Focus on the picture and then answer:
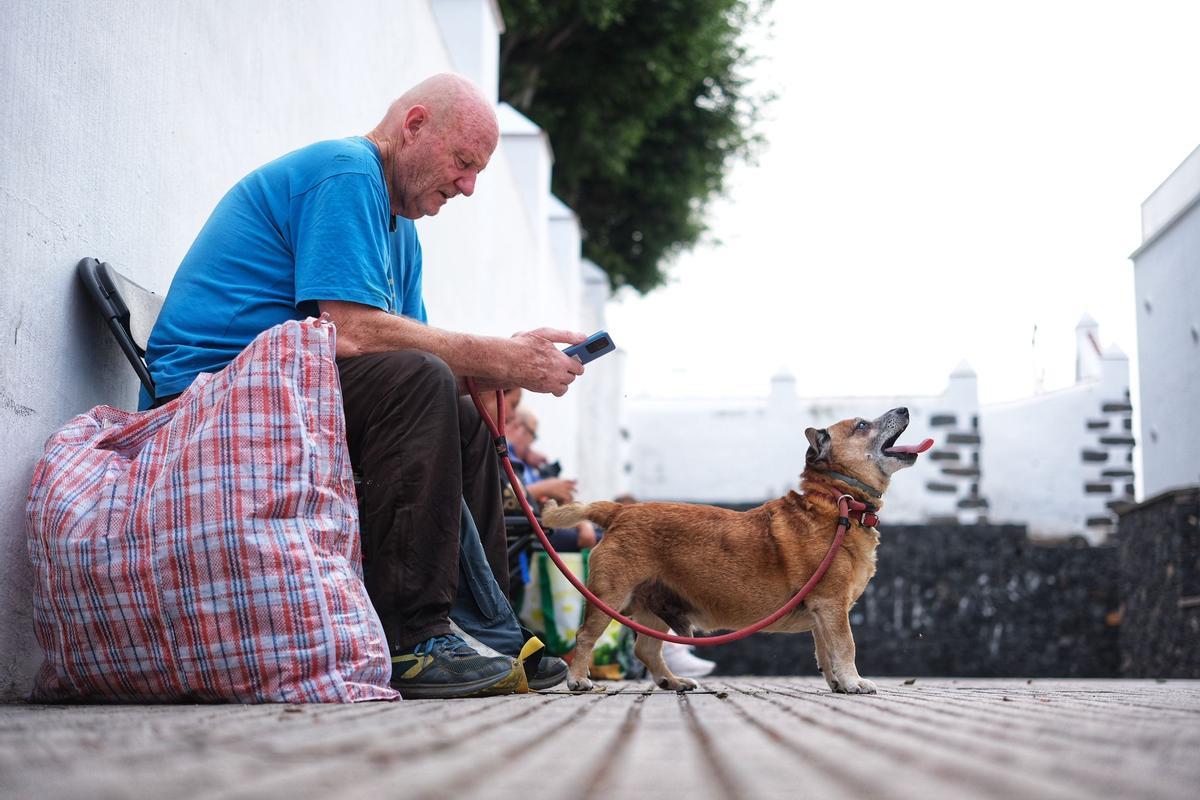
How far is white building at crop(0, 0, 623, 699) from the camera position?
2.47 m

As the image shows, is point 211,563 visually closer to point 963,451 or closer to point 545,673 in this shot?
point 545,673

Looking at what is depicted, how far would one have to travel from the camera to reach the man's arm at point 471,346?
2832 millimetres

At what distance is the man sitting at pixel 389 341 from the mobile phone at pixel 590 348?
4 cm

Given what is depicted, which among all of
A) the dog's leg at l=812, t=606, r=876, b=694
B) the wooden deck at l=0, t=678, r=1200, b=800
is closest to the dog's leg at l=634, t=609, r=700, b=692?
the dog's leg at l=812, t=606, r=876, b=694

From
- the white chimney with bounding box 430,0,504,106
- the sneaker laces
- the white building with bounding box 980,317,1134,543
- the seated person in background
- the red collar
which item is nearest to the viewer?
the sneaker laces

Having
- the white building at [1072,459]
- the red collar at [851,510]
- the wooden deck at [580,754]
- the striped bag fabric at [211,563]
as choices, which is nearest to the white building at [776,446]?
the white building at [1072,459]

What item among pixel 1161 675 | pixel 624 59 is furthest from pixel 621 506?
pixel 624 59

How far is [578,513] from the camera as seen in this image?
4090 millimetres

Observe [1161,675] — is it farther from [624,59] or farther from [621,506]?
[624,59]

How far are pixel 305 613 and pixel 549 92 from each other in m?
15.3

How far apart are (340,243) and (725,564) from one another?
1824 mm

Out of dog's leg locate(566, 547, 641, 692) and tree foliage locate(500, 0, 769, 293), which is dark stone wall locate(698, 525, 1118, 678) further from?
dog's leg locate(566, 547, 641, 692)

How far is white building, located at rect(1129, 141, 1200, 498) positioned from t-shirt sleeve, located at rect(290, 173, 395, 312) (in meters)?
10.1

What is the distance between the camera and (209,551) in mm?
2252
